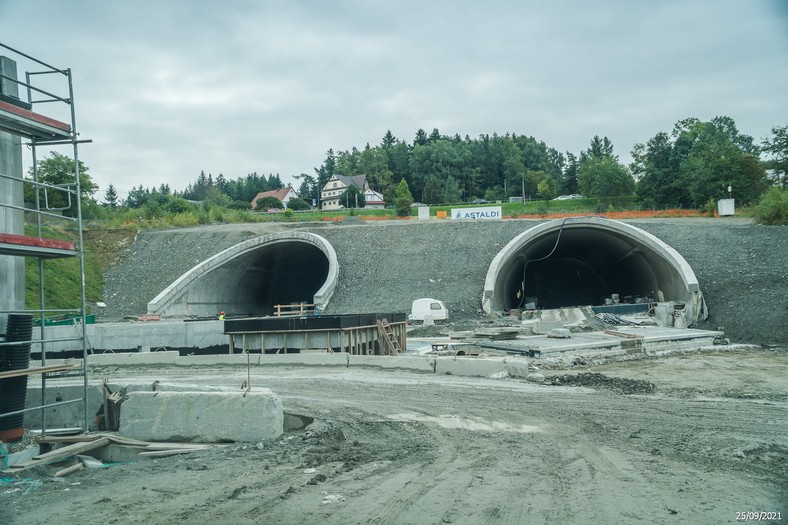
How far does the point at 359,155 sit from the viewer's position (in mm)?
137875

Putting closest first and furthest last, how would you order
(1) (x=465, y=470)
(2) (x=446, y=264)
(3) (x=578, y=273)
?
(1) (x=465, y=470), (2) (x=446, y=264), (3) (x=578, y=273)

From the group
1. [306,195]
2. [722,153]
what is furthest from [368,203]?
[722,153]

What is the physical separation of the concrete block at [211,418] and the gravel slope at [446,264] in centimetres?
2226

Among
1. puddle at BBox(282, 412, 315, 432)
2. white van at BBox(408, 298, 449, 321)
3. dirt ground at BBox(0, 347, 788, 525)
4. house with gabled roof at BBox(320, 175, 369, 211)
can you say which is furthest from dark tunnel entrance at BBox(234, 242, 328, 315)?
house with gabled roof at BBox(320, 175, 369, 211)

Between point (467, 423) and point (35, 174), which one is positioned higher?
point (35, 174)

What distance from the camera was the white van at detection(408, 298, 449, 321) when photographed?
29.5m

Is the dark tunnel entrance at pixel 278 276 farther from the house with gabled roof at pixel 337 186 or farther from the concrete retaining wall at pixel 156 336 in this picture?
the house with gabled roof at pixel 337 186

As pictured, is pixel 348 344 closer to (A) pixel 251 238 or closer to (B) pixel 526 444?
(B) pixel 526 444

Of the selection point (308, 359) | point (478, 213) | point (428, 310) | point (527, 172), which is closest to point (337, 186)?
point (527, 172)

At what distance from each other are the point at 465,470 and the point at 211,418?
353 cm

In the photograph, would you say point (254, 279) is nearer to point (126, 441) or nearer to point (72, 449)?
point (126, 441)

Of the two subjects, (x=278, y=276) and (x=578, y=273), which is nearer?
(x=278, y=276)

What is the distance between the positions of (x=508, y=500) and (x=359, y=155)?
13480 centimetres

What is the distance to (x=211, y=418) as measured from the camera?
837 centimetres
